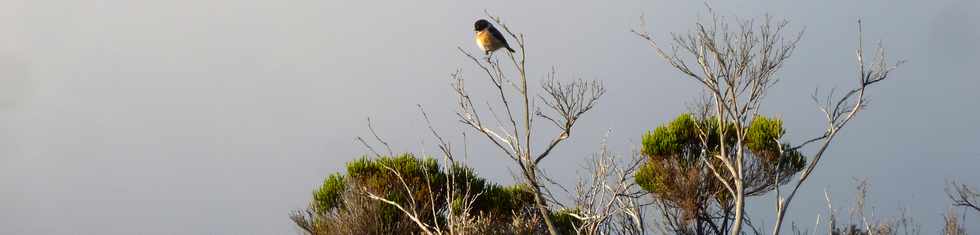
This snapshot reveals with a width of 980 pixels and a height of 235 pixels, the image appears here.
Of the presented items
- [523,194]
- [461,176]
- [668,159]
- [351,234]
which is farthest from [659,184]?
[351,234]

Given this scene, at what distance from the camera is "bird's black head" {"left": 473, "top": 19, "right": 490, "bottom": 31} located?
12.3 metres

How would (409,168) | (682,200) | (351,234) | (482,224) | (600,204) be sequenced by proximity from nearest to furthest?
(482,224) → (600,204) → (351,234) → (409,168) → (682,200)

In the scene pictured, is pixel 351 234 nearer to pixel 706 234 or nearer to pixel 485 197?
pixel 485 197

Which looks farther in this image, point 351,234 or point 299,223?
point 299,223

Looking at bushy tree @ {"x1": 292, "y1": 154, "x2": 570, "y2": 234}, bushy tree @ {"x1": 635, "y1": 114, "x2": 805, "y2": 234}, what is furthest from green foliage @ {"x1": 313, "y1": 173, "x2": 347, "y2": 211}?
bushy tree @ {"x1": 635, "y1": 114, "x2": 805, "y2": 234}

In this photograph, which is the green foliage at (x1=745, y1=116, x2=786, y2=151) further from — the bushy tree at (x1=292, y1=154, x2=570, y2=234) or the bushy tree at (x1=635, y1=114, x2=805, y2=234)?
the bushy tree at (x1=292, y1=154, x2=570, y2=234)

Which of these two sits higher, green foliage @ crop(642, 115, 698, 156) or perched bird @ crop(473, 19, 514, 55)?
green foliage @ crop(642, 115, 698, 156)

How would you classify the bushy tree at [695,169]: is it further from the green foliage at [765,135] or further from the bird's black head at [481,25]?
the bird's black head at [481,25]

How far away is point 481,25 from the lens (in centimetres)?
1238

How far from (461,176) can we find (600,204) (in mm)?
6714

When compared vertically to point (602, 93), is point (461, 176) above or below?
above

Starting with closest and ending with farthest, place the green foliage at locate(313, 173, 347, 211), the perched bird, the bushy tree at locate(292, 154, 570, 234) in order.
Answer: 1. the perched bird
2. the bushy tree at locate(292, 154, 570, 234)
3. the green foliage at locate(313, 173, 347, 211)

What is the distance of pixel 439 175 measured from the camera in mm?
16797

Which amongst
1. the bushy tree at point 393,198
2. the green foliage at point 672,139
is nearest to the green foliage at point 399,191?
the bushy tree at point 393,198
